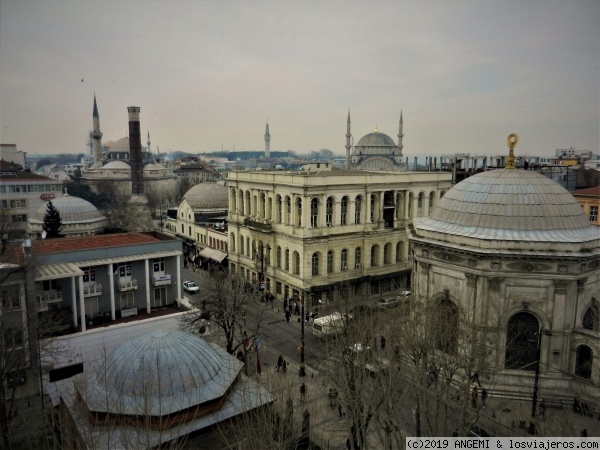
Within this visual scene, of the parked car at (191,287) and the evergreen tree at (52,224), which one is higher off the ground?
the evergreen tree at (52,224)

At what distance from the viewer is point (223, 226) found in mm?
59406

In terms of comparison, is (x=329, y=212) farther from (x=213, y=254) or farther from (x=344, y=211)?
(x=213, y=254)

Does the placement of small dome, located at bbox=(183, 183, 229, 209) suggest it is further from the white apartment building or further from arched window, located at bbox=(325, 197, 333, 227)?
arched window, located at bbox=(325, 197, 333, 227)

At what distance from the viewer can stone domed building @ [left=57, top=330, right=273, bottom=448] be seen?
58.1 feet

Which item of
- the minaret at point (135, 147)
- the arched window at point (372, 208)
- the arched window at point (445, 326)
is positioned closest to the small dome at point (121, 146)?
the minaret at point (135, 147)

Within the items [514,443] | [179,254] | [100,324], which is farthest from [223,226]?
[514,443]

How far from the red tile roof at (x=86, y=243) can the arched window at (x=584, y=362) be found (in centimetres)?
2725

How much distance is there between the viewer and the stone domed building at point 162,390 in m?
17.7

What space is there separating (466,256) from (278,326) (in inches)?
668

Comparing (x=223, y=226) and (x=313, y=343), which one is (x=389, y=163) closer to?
(x=223, y=226)

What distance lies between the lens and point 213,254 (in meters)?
54.6

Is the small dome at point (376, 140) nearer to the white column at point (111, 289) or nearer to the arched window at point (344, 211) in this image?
the arched window at point (344, 211)

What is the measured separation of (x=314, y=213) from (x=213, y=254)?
17982 mm

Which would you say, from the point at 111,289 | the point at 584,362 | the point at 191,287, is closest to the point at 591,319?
the point at 584,362
